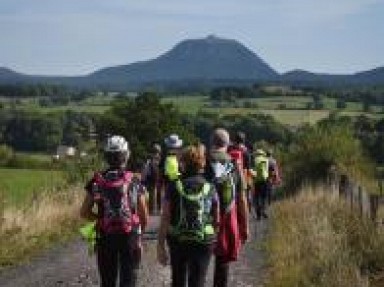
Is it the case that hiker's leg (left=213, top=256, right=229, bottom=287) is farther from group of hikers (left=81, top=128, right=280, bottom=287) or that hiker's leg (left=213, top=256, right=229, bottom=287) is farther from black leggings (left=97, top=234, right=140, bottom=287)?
black leggings (left=97, top=234, right=140, bottom=287)

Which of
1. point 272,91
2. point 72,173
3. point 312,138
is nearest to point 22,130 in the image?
point 312,138

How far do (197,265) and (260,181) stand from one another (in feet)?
49.8

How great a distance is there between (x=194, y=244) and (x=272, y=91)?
492 feet

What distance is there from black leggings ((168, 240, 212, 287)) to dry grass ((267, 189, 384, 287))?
9.34 feet

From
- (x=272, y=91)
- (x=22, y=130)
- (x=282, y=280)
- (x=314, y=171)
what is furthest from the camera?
(x=272, y=91)

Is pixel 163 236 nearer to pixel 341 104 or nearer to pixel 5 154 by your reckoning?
pixel 5 154

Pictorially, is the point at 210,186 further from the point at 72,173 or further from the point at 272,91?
the point at 272,91

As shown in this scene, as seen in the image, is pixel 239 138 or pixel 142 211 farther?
pixel 239 138

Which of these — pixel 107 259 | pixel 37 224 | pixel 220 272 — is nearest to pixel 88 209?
pixel 107 259

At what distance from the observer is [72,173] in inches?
1134

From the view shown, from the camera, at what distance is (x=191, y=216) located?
10008 mm

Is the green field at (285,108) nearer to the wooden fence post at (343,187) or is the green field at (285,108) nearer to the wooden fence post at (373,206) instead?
the wooden fence post at (343,187)

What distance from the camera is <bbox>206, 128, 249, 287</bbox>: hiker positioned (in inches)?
424

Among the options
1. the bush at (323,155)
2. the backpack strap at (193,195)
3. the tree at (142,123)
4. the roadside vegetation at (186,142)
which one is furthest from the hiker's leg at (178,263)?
the bush at (323,155)
